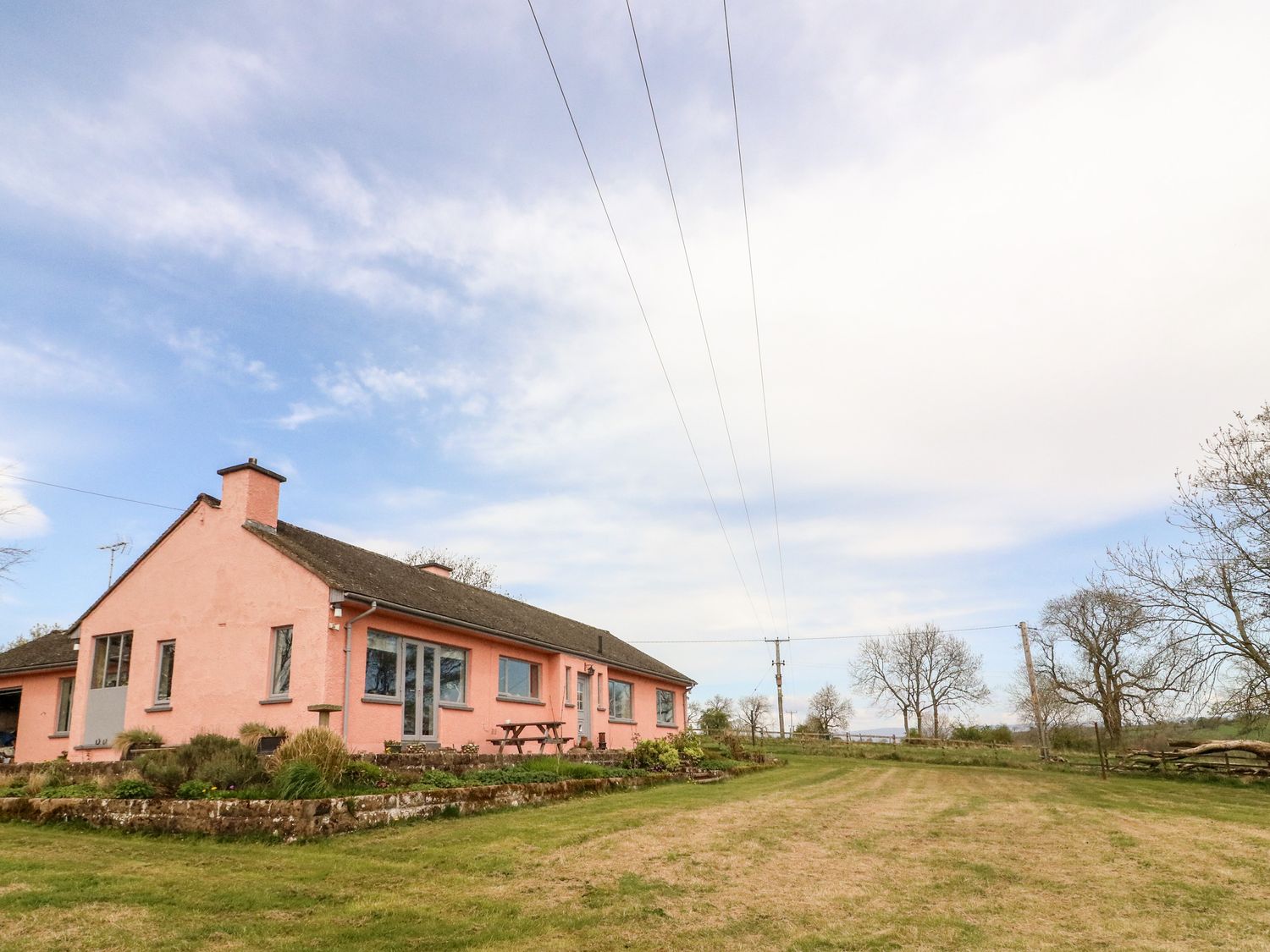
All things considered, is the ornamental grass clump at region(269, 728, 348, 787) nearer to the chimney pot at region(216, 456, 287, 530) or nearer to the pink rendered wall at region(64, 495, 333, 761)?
the pink rendered wall at region(64, 495, 333, 761)

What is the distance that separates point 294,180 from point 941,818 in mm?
14894

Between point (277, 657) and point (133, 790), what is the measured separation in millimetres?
5587

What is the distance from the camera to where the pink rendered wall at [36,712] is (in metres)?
19.6

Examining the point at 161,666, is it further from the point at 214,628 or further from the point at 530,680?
the point at 530,680

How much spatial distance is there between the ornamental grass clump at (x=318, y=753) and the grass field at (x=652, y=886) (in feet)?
4.64

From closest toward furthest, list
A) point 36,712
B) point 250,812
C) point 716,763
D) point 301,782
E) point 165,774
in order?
point 250,812 < point 301,782 < point 165,774 < point 36,712 < point 716,763

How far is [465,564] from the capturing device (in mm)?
47531

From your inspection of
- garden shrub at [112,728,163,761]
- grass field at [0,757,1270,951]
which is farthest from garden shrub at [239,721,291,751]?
grass field at [0,757,1270,951]

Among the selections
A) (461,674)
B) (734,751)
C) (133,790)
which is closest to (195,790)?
(133,790)

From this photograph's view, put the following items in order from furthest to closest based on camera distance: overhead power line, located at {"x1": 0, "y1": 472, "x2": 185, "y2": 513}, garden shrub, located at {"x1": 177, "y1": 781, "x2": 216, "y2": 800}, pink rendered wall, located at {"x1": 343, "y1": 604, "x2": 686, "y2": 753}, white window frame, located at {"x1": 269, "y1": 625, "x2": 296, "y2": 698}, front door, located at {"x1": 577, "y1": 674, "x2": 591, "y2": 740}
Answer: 1. front door, located at {"x1": 577, "y1": 674, "x2": 591, "y2": 740}
2. overhead power line, located at {"x1": 0, "y1": 472, "x2": 185, "y2": 513}
3. pink rendered wall, located at {"x1": 343, "y1": 604, "x2": 686, "y2": 753}
4. white window frame, located at {"x1": 269, "y1": 625, "x2": 296, "y2": 698}
5. garden shrub, located at {"x1": 177, "y1": 781, "x2": 216, "y2": 800}

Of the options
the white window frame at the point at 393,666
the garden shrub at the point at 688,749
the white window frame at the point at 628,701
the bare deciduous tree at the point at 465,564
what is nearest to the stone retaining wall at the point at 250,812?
the white window frame at the point at 393,666

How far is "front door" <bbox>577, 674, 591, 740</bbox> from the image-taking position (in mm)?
24156

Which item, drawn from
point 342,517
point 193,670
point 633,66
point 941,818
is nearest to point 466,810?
point 941,818

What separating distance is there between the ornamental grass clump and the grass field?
4.64ft
